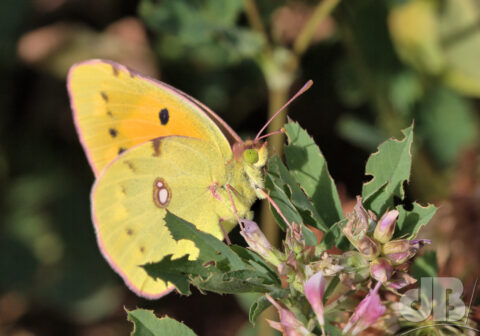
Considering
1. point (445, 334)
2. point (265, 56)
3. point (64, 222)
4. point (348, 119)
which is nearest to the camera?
point (445, 334)

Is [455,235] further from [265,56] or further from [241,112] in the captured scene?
[241,112]

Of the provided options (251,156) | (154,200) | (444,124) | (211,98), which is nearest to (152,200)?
(154,200)

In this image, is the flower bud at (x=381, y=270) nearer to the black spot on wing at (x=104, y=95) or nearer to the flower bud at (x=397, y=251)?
the flower bud at (x=397, y=251)

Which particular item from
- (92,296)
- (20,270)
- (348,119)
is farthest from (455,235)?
(20,270)

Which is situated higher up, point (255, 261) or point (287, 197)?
point (287, 197)

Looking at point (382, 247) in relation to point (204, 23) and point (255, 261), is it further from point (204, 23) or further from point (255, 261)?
point (204, 23)
